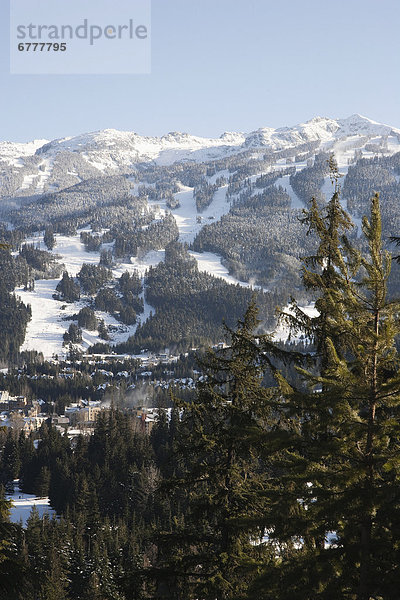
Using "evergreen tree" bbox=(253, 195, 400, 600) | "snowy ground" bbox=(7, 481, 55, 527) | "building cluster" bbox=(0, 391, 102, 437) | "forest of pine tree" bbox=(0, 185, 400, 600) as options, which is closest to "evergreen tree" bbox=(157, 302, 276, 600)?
"forest of pine tree" bbox=(0, 185, 400, 600)

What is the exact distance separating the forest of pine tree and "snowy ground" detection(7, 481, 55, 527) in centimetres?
7607

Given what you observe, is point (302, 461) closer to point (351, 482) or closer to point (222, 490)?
point (351, 482)

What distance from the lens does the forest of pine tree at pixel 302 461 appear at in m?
9.13

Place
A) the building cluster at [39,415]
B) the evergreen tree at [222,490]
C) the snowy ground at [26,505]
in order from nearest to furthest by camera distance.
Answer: the evergreen tree at [222,490] → the snowy ground at [26,505] → the building cluster at [39,415]

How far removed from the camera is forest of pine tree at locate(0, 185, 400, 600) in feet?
30.0

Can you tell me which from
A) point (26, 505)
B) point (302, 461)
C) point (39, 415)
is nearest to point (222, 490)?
point (302, 461)

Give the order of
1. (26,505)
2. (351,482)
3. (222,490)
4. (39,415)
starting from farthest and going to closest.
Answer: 1. (39,415)
2. (26,505)
3. (222,490)
4. (351,482)

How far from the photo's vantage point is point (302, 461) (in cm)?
960

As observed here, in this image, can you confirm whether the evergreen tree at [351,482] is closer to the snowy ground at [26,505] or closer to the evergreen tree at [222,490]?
the evergreen tree at [222,490]

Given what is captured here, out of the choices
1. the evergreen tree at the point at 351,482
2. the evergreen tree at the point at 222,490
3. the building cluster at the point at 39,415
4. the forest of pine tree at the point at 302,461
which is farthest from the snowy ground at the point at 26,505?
the evergreen tree at the point at 351,482

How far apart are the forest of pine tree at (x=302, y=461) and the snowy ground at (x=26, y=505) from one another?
76.1 meters

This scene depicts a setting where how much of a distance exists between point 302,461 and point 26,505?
95.2 meters

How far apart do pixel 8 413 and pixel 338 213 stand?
169 metres

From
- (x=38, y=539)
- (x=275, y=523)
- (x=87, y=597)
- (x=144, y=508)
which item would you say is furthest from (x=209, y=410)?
A: (x=144, y=508)
